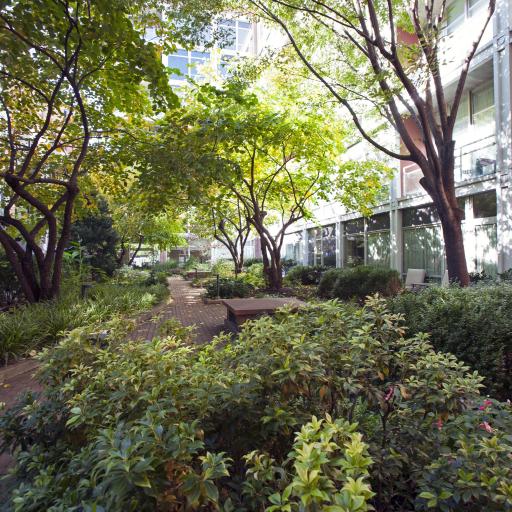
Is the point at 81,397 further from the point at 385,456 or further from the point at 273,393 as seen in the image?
the point at 385,456

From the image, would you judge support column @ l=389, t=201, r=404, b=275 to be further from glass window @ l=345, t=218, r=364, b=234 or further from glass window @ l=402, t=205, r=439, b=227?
glass window @ l=345, t=218, r=364, b=234

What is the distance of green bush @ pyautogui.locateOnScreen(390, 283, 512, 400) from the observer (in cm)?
368

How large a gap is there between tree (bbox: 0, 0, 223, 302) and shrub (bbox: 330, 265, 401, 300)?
24.4 ft

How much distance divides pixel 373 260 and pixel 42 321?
15980mm

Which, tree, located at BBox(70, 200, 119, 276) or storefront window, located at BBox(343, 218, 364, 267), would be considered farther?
storefront window, located at BBox(343, 218, 364, 267)

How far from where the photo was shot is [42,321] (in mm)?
6477

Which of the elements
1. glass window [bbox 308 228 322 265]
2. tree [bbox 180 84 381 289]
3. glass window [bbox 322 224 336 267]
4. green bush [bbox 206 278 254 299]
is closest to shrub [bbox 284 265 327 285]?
tree [bbox 180 84 381 289]

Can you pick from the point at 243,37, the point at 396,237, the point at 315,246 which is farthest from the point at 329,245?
the point at 243,37

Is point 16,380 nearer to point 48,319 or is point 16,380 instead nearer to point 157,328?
point 48,319

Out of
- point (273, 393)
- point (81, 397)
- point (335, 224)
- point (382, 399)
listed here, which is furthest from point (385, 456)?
point (335, 224)

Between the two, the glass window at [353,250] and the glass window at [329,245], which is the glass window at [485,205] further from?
the glass window at [329,245]

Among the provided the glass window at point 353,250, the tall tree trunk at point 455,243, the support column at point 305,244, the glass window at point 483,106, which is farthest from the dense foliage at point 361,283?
the support column at point 305,244

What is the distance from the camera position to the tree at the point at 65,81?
569 cm

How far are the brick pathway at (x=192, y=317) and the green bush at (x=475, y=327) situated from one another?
398 centimetres
